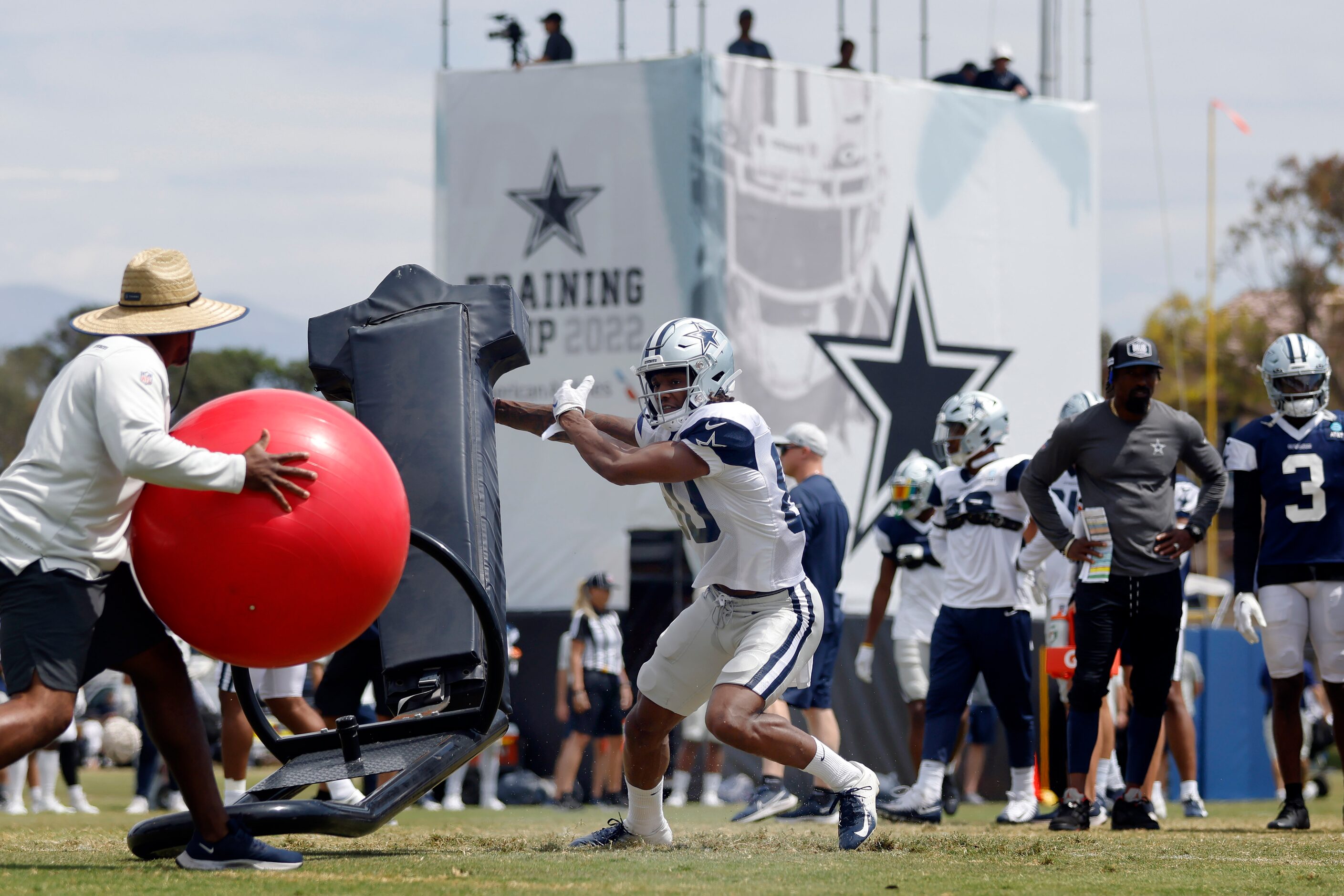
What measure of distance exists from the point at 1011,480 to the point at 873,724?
647 cm

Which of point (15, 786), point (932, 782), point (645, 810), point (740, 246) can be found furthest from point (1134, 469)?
point (15, 786)

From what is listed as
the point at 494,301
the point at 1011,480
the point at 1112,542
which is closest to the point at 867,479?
the point at 1011,480

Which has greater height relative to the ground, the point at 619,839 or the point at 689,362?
the point at 689,362

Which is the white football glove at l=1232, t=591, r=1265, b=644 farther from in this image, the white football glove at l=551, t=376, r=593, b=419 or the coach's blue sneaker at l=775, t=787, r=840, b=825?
the white football glove at l=551, t=376, r=593, b=419

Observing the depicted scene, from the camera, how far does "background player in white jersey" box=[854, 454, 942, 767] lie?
35.3 feet

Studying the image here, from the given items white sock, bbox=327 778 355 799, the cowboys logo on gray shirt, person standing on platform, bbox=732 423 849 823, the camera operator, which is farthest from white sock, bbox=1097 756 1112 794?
the camera operator

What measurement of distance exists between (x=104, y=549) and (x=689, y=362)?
2.29m

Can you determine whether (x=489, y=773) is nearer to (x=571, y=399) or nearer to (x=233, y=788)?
(x=233, y=788)

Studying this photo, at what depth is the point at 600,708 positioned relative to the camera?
13297 millimetres

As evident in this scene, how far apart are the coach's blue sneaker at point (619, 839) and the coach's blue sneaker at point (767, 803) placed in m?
2.89

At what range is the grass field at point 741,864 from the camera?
458 centimetres

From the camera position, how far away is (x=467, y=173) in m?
15.9

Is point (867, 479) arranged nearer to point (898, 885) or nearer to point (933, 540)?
point (933, 540)

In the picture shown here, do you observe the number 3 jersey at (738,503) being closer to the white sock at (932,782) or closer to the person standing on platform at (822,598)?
the white sock at (932,782)
